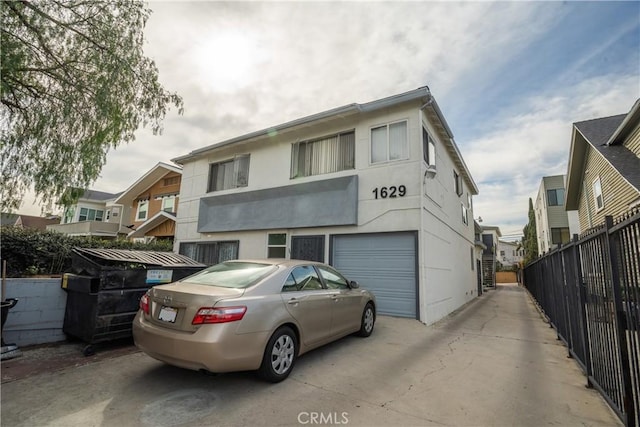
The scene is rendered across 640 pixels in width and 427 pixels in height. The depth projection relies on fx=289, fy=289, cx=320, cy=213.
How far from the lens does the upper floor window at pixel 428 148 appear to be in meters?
8.81

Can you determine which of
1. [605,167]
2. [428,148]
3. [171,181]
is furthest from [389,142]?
[171,181]

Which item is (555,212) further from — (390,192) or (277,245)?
(277,245)

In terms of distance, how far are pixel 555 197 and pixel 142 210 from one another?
3687 centimetres

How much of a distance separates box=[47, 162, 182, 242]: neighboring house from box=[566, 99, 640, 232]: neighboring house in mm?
21975

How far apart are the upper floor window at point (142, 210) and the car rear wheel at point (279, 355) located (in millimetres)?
24272

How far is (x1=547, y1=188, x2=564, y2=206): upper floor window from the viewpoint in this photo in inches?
1042

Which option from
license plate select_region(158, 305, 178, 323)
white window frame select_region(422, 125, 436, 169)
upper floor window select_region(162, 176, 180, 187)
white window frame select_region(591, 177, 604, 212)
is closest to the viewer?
license plate select_region(158, 305, 178, 323)

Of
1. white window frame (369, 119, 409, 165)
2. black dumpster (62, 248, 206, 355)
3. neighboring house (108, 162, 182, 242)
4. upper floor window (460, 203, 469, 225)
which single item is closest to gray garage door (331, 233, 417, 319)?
white window frame (369, 119, 409, 165)

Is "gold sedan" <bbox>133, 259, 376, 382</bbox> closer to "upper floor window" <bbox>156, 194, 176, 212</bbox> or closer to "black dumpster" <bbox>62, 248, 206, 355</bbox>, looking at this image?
"black dumpster" <bbox>62, 248, 206, 355</bbox>

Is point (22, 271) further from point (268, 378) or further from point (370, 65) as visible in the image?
point (370, 65)

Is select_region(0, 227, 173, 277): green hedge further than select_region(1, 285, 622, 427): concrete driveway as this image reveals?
Yes

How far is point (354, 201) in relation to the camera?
896 cm

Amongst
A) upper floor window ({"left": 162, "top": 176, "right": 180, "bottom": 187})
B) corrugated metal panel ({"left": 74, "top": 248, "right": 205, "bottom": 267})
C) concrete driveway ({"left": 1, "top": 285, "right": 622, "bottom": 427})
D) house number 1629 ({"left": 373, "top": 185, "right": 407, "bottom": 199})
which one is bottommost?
concrete driveway ({"left": 1, "top": 285, "right": 622, "bottom": 427})

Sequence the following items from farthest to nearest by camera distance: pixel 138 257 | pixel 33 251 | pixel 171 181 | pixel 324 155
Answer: pixel 171 181
pixel 324 155
pixel 33 251
pixel 138 257
